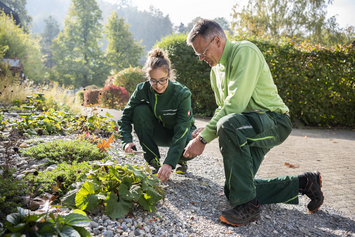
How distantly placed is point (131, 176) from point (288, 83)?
24.3 ft

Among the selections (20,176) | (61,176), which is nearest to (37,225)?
(61,176)

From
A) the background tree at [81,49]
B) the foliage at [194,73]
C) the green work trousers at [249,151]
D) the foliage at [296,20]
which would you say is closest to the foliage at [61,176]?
the green work trousers at [249,151]

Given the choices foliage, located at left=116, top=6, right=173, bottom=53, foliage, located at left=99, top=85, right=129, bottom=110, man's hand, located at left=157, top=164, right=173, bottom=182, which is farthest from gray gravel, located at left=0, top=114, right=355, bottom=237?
foliage, located at left=116, top=6, right=173, bottom=53

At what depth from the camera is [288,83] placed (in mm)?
7883

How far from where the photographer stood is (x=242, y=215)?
6.17 feet

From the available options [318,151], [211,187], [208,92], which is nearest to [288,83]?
[208,92]

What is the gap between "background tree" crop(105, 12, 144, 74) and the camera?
3247 centimetres

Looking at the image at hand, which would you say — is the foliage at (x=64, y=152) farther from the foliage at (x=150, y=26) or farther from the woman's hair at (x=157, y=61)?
the foliage at (x=150, y=26)

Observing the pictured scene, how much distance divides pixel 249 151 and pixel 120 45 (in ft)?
110

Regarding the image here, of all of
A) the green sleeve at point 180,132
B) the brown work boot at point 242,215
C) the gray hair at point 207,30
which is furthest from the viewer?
the green sleeve at point 180,132

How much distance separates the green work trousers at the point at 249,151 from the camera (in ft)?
6.18

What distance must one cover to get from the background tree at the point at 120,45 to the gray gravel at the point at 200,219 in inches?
1237

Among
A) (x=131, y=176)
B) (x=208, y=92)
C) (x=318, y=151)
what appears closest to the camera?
(x=131, y=176)

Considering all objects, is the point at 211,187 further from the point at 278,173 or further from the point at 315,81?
the point at 315,81
